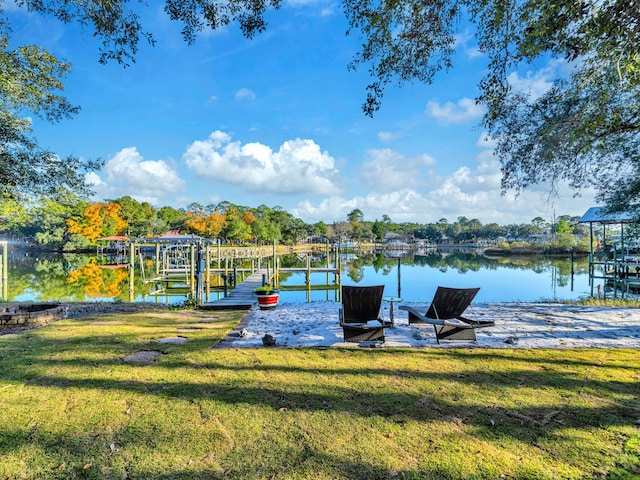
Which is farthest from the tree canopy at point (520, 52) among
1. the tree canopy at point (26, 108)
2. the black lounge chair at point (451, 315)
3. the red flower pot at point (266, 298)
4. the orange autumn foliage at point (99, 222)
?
the orange autumn foliage at point (99, 222)

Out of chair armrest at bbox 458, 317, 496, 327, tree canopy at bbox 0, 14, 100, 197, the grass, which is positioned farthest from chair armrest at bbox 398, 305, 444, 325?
tree canopy at bbox 0, 14, 100, 197

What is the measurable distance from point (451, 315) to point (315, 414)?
347 centimetres

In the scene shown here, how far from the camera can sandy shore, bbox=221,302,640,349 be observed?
5.04 m

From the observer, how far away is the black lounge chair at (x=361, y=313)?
500 cm

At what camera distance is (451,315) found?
5461mm

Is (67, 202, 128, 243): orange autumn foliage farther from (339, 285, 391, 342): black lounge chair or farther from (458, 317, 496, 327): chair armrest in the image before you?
(458, 317, 496, 327): chair armrest

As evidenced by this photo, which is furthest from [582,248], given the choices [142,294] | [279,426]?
[279,426]

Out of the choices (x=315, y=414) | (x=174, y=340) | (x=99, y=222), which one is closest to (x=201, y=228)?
(x=99, y=222)

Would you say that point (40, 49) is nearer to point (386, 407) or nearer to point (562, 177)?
point (386, 407)

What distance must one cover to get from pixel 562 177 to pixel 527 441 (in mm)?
6283

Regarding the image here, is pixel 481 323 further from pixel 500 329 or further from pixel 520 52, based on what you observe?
pixel 520 52

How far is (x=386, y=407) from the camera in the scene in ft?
9.55

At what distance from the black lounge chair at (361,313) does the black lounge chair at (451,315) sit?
75cm

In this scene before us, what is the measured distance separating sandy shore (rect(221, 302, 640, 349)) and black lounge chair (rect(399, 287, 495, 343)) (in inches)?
6.0
